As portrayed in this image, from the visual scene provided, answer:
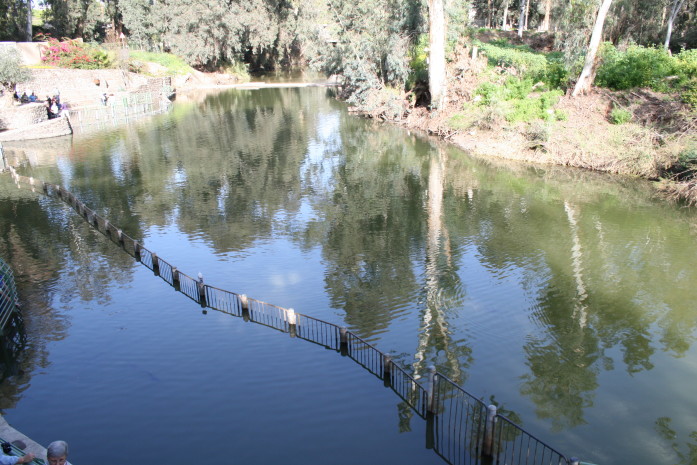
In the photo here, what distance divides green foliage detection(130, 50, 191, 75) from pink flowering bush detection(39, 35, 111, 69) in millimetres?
7181

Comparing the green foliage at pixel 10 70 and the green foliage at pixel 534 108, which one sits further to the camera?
the green foliage at pixel 10 70

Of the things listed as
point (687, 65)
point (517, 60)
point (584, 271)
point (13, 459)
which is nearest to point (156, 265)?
point (13, 459)

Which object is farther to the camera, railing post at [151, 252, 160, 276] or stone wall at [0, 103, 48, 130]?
stone wall at [0, 103, 48, 130]

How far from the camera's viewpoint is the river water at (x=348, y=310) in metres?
13.3

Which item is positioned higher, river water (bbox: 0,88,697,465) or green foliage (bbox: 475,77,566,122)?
green foliage (bbox: 475,77,566,122)

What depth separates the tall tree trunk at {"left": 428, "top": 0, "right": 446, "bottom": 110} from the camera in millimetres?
46562

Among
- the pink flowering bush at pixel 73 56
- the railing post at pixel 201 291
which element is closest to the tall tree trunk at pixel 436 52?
the railing post at pixel 201 291

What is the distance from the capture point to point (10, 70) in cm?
5075

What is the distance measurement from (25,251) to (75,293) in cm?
533

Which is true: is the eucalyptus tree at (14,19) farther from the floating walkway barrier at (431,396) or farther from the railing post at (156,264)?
the floating walkway barrier at (431,396)

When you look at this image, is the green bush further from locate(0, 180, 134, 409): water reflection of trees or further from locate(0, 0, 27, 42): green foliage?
locate(0, 0, 27, 42): green foliage

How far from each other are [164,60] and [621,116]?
65.7m

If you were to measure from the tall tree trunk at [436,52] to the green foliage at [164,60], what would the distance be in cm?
4550

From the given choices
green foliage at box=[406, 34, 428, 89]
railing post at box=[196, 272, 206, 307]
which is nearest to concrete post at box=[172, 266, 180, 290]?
railing post at box=[196, 272, 206, 307]
